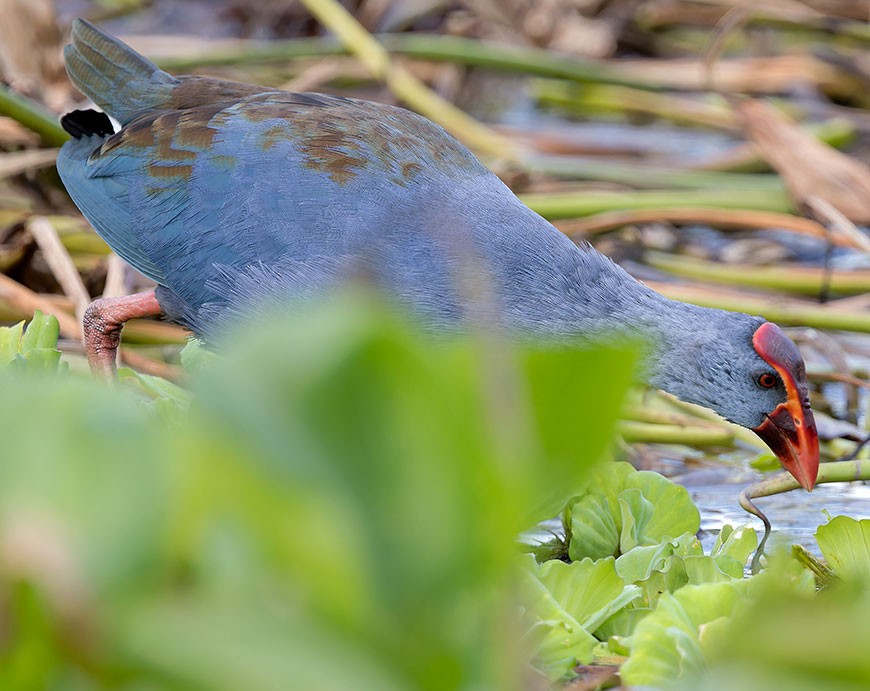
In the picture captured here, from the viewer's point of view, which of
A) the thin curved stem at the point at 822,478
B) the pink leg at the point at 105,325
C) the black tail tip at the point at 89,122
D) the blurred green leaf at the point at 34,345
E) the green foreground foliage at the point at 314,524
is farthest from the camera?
the black tail tip at the point at 89,122

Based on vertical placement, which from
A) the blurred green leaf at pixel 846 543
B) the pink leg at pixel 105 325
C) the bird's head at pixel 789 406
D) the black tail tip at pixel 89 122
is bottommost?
the blurred green leaf at pixel 846 543

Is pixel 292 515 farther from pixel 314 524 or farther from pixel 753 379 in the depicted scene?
pixel 753 379

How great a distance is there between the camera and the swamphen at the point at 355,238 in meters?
2.15

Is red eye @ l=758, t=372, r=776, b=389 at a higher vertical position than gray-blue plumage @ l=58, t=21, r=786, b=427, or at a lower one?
lower

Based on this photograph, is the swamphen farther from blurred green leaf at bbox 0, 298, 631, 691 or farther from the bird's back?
blurred green leaf at bbox 0, 298, 631, 691

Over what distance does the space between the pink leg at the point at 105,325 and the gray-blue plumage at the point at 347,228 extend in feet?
0.28

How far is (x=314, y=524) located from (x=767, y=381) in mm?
1544

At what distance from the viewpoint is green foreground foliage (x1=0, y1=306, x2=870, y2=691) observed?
0.70 meters

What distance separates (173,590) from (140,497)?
0.19ft

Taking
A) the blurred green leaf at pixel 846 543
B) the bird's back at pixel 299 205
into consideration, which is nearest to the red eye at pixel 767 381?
the bird's back at pixel 299 205

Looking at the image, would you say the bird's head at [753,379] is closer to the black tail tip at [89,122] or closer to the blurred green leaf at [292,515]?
the black tail tip at [89,122]

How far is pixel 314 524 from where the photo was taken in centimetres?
71

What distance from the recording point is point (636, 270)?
3.46 m

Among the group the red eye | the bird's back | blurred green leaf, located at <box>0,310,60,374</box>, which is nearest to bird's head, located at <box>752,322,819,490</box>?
the red eye
